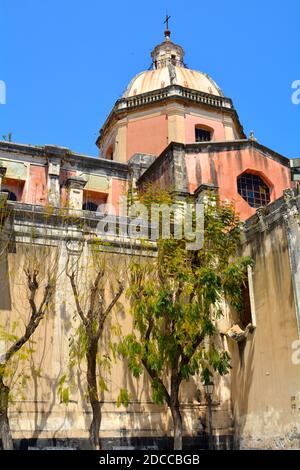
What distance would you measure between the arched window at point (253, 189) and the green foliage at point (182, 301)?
5.03 m

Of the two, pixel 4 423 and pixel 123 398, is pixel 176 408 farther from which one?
pixel 4 423

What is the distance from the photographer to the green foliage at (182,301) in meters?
13.8

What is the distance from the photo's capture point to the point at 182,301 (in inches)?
562

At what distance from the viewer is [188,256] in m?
15.1

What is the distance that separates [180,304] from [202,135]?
13870 mm

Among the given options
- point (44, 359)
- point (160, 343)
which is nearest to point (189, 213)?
point (160, 343)

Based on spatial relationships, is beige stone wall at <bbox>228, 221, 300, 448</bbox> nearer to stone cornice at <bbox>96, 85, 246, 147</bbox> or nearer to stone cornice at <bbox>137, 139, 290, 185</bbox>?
stone cornice at <bbox>137, 139, 290, 185</bbox>

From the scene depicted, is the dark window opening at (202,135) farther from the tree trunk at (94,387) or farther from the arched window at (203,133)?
the tree trunk at (94,387)

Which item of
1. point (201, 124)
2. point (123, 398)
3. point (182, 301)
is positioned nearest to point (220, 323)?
point (182, 301)

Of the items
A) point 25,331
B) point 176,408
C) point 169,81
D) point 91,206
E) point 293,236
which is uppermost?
point 169,81

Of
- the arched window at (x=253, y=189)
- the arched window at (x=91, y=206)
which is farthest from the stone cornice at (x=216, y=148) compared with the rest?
the arched window at (x=91, y=206)

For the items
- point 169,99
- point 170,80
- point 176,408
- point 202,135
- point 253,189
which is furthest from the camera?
point 170,80

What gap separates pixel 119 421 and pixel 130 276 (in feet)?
12.7
